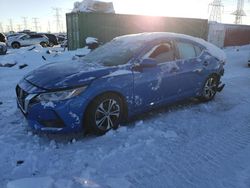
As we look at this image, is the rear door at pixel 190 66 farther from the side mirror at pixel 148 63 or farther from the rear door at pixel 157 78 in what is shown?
the side mirror at pixel 148 63

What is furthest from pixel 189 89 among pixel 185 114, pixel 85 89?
pixel 85 89

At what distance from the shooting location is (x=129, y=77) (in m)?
4.51

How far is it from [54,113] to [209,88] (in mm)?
3771

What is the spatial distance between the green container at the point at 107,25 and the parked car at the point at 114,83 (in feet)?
45.0

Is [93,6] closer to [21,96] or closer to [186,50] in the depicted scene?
[186,50]

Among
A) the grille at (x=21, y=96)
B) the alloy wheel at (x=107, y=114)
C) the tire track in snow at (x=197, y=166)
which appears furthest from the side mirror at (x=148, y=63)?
the grille at (x=21, y=96)

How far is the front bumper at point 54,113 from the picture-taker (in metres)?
3.91

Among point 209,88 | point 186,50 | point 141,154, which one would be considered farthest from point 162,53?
point 141,154

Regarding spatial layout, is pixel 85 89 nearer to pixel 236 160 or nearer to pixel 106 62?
pixel 106 62

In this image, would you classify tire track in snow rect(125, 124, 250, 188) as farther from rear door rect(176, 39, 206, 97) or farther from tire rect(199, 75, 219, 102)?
tire rect(199, 75, 219, 102)

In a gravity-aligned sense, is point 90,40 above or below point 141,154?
above

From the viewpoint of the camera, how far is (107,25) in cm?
1961

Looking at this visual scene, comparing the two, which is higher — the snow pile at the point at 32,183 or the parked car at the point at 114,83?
the parked car at the point at 114,83

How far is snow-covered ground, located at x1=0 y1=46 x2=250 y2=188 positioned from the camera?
3.22 m
